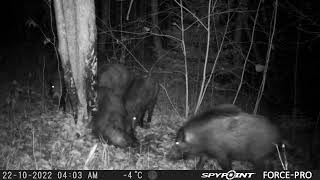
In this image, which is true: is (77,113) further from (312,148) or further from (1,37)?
(1,37)

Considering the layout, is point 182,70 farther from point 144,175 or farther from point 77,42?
point 144,175

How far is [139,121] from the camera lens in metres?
9.91

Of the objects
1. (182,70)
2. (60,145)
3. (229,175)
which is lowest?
(229,175)

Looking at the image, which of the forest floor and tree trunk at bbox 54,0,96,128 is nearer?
the forest floor

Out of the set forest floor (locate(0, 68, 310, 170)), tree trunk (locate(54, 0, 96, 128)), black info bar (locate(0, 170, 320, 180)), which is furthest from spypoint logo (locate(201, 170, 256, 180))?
tree trunk (locate(54, 0, 96, 128))

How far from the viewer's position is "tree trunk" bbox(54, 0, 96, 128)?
773cm

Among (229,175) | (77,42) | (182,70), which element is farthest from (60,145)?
(182,70)

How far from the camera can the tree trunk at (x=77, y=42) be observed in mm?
7727

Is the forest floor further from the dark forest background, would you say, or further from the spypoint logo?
the spypoint logo

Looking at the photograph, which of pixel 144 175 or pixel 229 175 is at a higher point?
pixel 144 175

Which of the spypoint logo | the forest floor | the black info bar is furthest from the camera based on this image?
the forest floor

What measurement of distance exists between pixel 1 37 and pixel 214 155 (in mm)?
17406

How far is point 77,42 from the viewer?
7840mm

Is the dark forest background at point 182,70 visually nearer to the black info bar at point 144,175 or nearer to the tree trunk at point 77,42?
the black info bar at point 144,175
